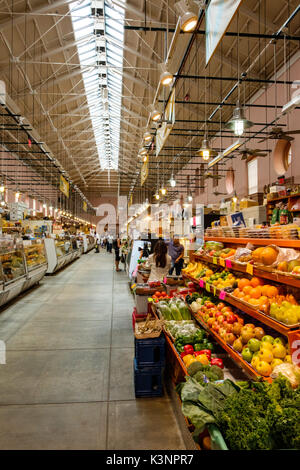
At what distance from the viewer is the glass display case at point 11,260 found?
6.77m

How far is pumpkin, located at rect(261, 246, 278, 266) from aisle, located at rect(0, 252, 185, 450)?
1772 millimetres

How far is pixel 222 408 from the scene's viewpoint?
5.97ft

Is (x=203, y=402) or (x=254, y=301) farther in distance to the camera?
(x=254, y=301)

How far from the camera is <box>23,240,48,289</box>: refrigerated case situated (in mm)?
8647

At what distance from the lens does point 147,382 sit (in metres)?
3.26

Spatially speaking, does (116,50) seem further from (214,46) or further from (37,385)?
(37,385)

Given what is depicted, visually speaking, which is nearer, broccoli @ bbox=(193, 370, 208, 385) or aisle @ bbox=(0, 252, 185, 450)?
broccoli @ bbox=(193, 370, 208, 385)

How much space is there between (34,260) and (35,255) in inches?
9.4

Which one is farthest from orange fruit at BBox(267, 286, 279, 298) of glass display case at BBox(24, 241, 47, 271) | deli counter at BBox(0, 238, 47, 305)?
glass display case at BBox(24, 241, 47, 271)

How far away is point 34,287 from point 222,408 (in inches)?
346

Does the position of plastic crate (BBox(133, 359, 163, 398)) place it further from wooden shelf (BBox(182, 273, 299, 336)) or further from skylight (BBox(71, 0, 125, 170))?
skylight (BBox(71, 0, 125, 170))

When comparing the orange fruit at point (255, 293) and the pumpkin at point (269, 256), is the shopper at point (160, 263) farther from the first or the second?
the pumpkin at point (269, 256)

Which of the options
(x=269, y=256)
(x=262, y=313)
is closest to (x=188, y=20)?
(x=269, y=256)

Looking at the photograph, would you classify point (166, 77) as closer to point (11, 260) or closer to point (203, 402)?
point (203, 402)
